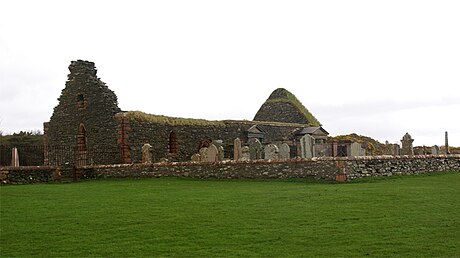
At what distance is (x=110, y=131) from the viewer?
29.3m

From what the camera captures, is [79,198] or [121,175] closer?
[79,198]

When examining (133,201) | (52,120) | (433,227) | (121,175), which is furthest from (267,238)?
(52,120)

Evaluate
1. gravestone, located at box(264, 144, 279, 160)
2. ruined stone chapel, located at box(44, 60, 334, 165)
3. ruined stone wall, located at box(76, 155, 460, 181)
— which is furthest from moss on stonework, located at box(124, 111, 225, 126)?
gravestone, located at box(264, 144, 279, 160)

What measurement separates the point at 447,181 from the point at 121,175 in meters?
13.3

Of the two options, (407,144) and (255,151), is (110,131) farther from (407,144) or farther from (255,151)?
(407,144)

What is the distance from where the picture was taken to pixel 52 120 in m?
33.2

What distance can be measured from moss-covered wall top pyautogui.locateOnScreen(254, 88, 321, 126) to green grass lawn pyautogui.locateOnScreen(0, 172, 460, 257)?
28.3 metres

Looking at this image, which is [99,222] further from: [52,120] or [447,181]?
[52,120]

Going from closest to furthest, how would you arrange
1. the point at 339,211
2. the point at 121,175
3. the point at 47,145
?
the point at 339,211
the point at 121,175
the point at 47,145

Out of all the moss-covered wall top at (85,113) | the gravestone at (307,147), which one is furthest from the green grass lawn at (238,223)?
the moss-covered wall top at (85,113)

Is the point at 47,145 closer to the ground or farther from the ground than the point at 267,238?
farther from the ground

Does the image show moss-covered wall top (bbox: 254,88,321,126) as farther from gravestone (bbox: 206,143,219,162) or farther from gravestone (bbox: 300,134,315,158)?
gravestone (bbox: 300,134,315,158)

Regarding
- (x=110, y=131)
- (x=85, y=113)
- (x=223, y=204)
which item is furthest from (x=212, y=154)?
(x=223, y=204)

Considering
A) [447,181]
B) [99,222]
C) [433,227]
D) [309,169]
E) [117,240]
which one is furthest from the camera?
[309,169]
